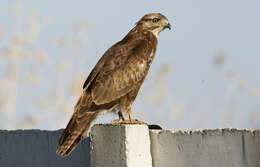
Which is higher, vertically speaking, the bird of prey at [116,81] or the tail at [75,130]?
the bird of prey at [116,81]

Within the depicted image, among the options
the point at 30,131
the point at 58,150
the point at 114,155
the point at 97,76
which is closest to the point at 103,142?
the point at 114,155

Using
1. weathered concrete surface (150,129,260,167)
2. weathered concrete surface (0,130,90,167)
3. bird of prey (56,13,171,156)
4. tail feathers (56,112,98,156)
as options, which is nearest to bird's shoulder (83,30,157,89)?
bird of prey (56,13,171,156)

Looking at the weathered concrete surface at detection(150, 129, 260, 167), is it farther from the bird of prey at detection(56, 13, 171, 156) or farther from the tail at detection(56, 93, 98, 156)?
the bird of prey at detection(56, 13, 171, 156)

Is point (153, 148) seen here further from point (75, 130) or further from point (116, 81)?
point (116, 81)

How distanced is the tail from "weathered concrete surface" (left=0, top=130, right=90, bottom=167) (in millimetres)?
123

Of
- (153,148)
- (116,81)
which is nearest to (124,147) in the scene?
(153,148)

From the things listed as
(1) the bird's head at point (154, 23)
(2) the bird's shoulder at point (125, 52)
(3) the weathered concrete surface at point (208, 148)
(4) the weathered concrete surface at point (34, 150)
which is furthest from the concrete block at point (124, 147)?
(1) the bird's head at point (154, 23)

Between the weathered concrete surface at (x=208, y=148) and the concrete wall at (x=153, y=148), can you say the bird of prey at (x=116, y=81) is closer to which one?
the concrete wall at (x=153, y=148)

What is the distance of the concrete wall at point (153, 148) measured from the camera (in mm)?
4594

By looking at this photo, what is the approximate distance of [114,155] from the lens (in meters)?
5.12

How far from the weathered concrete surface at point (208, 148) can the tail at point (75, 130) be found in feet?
2.95

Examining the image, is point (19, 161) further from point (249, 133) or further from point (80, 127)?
point (249, 133)

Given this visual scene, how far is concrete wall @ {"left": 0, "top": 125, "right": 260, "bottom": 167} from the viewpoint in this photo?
4.59 m

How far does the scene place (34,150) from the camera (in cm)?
607
